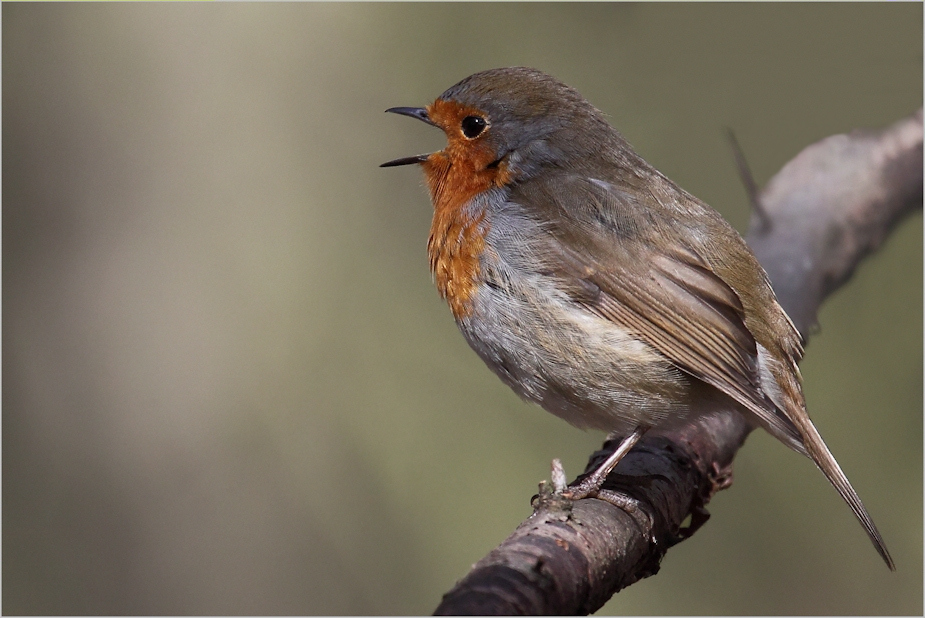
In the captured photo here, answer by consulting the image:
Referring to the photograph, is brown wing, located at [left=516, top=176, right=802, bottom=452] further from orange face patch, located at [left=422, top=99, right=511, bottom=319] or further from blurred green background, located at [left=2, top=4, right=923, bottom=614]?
blurred green background, located at [left=2, top=4, right=923, bottom=614]

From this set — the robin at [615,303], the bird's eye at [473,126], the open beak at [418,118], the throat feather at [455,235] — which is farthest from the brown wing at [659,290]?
the open beak at [418,118]

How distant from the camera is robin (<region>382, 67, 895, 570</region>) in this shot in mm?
2848

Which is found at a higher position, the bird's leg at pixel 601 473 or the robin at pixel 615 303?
the robin at pixel 615 303

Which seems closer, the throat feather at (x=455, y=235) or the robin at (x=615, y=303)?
the robin at (x=615, y=303)

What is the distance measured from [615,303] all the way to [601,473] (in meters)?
0.54

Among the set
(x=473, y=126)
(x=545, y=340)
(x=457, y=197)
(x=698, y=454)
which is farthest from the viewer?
(x=473, y=126)

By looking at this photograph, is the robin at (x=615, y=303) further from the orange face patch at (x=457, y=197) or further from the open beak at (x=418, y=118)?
the open beak at (x=418, y=118)

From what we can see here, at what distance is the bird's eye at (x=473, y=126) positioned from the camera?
3412 millimetres

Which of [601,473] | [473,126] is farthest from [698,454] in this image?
[473,126]

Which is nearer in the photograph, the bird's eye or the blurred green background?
the bird's eye

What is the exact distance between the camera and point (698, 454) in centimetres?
308

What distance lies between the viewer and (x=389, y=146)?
6.32 metres

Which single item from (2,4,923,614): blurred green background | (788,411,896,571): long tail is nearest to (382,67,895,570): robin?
(788,411,896,571): long tail

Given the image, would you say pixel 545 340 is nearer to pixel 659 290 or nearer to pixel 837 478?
pixel 659 290
